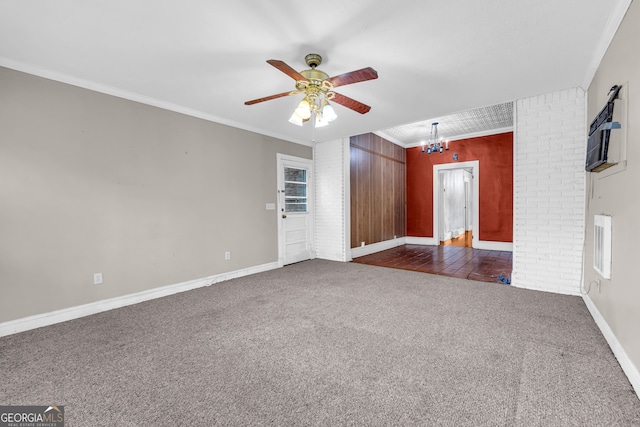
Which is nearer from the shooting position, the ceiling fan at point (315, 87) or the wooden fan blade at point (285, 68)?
the wooden fan blade at point (285, 68)

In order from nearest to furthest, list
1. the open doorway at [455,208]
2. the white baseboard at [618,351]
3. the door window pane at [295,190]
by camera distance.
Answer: the white baseboard at [618,351] < the door window pane at [295,190] < the open doorway at [455,208]

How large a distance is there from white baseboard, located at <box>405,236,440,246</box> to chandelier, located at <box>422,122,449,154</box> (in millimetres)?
2320

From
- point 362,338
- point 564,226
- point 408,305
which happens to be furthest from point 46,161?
point 564,226

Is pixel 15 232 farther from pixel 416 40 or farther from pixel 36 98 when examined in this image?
pixel 416 40

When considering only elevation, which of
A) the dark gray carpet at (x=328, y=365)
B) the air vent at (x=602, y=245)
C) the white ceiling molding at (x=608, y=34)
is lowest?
the dark gray carpet at (x=328, y=365)

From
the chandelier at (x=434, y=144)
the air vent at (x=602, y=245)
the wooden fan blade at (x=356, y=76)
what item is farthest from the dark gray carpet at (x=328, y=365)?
the chandelier at (x=434, y=144)

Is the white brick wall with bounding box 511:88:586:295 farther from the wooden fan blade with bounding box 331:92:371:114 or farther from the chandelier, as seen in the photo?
the chandelier

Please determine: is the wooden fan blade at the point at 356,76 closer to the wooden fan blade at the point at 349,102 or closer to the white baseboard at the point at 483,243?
the wooden fan blade at the point at 349,102

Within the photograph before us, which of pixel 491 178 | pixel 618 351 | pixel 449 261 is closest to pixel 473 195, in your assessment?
pixel 491 178

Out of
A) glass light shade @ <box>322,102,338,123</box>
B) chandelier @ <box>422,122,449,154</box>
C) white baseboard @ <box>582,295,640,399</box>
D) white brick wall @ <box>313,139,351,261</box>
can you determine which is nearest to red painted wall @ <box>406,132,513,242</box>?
chandelier @ <box>422,122,449,154</box>

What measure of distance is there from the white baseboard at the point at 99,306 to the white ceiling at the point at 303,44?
2.35 meters

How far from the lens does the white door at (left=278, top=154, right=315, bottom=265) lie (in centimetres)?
518

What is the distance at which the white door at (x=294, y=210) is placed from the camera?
518 centimetres

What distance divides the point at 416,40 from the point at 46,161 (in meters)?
3.63
